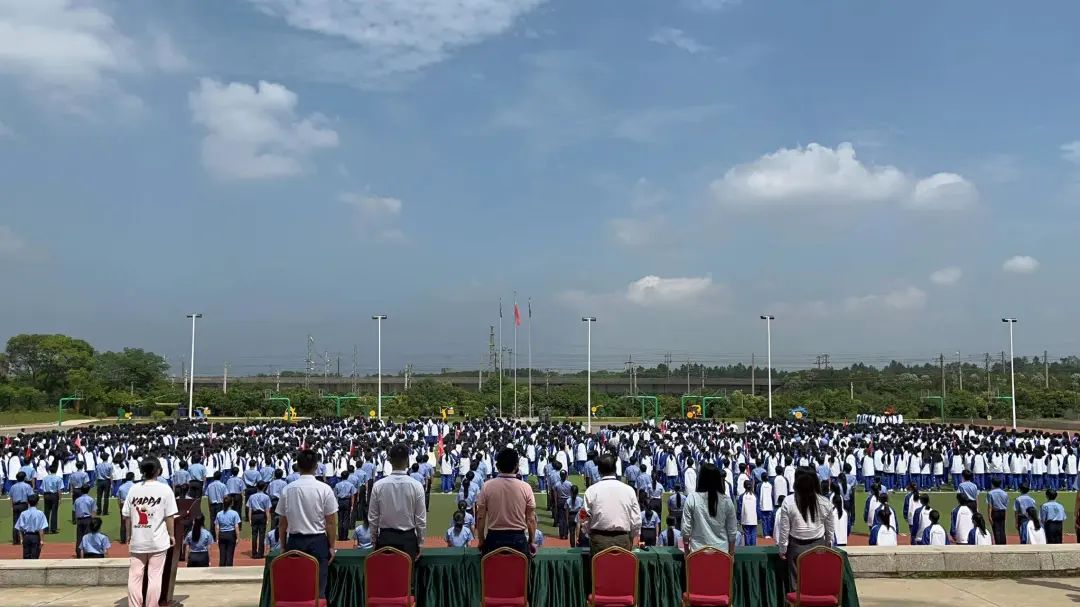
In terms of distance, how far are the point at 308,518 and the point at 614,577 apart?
7.28 ft

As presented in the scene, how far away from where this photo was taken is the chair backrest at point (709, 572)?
20.0 feet

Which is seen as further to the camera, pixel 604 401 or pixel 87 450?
pixel 604 401

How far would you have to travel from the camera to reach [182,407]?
52.0 m

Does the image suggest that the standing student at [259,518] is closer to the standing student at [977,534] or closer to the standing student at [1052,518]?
the standing student at [977,534]

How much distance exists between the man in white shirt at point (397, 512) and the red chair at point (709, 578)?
6.43ft

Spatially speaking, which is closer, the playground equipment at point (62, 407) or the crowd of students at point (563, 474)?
the crowd of students at point (563, 474)

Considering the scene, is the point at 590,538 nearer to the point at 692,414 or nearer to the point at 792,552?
the point at 792,552

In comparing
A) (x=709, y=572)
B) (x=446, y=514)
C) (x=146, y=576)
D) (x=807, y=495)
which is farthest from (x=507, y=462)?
(x=446, y=514)

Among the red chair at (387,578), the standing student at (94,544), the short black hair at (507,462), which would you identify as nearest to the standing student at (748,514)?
the short black hair at (507,462)

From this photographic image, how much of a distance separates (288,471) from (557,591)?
42.5 ft

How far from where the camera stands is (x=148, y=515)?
21.5 feet

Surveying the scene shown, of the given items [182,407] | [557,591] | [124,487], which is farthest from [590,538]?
[182,407]

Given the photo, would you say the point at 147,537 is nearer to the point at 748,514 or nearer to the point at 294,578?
the point at 294,578

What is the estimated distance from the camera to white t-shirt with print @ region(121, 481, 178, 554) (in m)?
6.52
